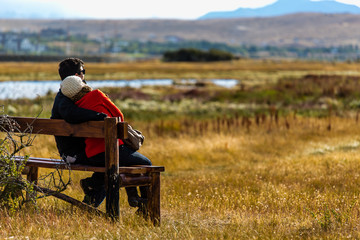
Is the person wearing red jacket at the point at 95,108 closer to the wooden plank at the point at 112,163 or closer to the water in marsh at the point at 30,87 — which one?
the wooden plank at the point at 112,163

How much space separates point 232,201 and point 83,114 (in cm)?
284

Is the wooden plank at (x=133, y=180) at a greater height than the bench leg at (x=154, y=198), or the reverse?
A: the wooden plank at (x=133, y=180)

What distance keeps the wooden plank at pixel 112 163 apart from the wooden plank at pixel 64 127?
0.30ft

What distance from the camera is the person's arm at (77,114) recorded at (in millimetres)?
6070

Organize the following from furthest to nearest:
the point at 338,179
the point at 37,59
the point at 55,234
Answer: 1. the point at 37,59
2. the point at 338,179
3. the point at 55,234

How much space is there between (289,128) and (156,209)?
13.9 m

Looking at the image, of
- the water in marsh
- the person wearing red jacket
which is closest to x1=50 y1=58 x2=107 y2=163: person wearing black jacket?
the person wearing red jacket

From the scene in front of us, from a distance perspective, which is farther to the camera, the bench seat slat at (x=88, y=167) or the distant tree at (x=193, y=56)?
the distant tree at (x=193, y=56)

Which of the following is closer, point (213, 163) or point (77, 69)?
point (77, 69)

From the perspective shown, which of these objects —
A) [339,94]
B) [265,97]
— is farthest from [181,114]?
[339,94]

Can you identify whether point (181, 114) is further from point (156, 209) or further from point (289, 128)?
point (156, 209)

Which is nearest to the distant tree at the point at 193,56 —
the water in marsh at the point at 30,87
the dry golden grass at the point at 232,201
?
the water in marsh at the point at 30,87

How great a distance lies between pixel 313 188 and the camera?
9.30 meters

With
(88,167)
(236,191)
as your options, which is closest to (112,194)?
(88,167)
